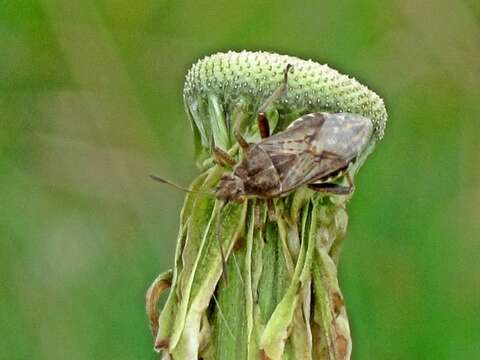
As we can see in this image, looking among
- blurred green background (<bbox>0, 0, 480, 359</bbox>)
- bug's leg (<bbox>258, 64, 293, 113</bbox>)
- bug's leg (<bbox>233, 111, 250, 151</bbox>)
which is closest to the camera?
bug's leg (<bbox>258, 64, 293, 113</bbox>)

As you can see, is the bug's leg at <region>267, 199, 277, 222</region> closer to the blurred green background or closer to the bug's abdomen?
the bug's abdomen

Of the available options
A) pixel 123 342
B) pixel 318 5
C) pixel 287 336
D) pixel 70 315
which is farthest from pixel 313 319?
pixel 318 5

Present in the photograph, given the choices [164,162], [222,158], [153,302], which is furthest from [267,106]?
[164,162]

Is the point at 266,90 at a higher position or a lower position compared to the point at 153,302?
higher

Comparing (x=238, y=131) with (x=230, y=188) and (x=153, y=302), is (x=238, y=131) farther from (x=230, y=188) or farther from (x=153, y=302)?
(x=153, y=302)

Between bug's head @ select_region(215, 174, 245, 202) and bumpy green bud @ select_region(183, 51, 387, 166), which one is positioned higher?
bumpy green bud @ select_region(183, 51, 387, 166)

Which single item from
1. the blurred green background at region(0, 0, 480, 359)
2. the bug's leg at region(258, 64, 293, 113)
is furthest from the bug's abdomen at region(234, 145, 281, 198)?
the blurred green background at region(0, 0, 480, 359)

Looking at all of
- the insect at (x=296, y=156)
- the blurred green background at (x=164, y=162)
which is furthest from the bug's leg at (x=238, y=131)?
the blurred green background at (x=164, y=162)

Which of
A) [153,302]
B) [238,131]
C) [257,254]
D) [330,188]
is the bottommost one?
[153,302]
